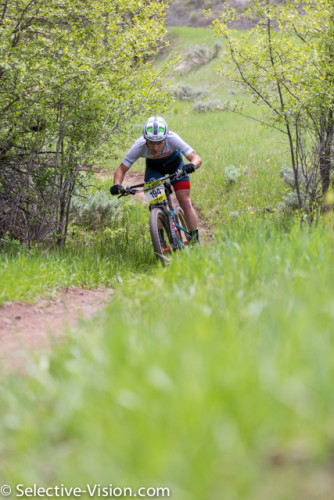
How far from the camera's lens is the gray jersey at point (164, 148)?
7.39 metres

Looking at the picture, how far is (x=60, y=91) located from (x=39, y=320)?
4122mm

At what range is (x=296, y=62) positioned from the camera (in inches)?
317

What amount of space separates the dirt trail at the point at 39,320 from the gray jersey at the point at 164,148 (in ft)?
7.03

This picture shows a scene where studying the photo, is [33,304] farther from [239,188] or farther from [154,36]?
[239,188]

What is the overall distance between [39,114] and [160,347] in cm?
631

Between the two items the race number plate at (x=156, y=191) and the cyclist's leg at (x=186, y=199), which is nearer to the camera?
the race number plate at (x=156, y=191)

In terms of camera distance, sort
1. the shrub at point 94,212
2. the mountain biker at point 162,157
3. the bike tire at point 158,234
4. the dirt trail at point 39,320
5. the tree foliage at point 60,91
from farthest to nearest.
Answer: the shrub at point 94,212, the tree foliage at point 60,91, the mountain biker at point 162,157, the bike tire at point 158,234, the dirt trail at point 39,320

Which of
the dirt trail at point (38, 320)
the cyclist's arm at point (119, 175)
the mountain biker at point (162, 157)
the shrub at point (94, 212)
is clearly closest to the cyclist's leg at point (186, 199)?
the mountain biker at point (162, 157)

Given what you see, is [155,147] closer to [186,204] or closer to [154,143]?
[154,143]

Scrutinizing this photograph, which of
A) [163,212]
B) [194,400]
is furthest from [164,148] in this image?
[194,400]

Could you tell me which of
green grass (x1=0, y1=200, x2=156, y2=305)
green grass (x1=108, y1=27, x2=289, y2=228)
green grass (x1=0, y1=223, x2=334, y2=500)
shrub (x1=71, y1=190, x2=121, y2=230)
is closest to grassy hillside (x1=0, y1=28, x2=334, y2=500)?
green grass (x1=0, y1=223, x2=334, y2=500)

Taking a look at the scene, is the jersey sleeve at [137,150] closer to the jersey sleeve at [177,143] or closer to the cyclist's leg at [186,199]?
the jersey sleeve at [177,143]

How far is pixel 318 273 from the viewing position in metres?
3.76

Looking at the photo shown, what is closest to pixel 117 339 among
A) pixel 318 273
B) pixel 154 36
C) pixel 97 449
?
pixel 97 449
